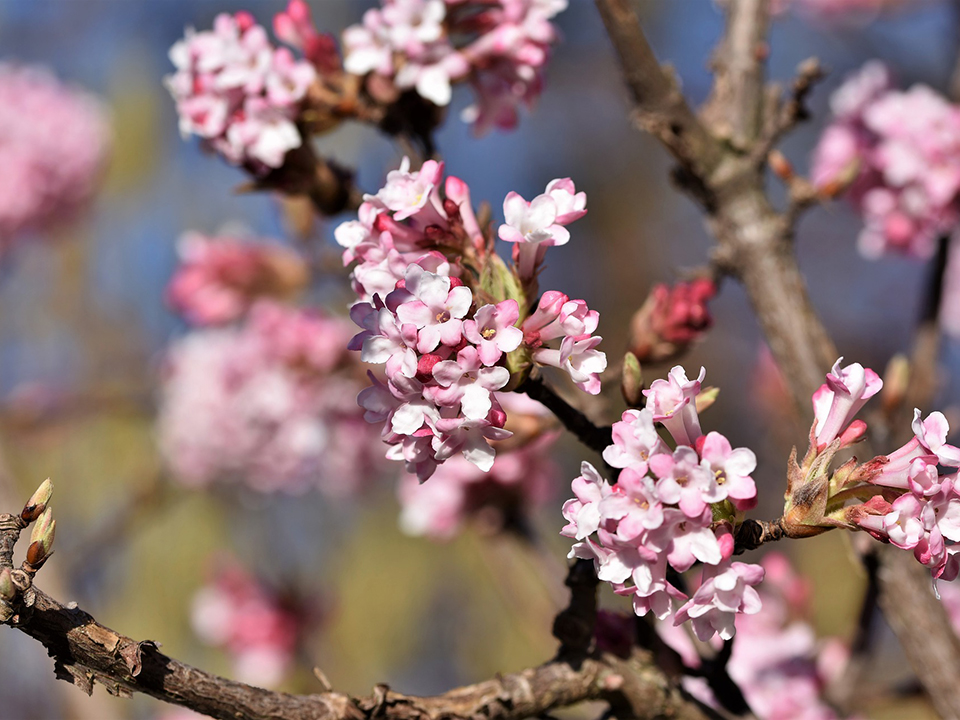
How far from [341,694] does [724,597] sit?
428 millimetres

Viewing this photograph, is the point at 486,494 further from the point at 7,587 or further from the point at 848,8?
the point at 848,8

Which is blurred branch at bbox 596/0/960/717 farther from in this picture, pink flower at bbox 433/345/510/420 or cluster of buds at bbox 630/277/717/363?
pink flower at bbox 433/345/510/420

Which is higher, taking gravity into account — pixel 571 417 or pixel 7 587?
pixel 571 417

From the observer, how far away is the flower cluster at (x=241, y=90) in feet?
4.58

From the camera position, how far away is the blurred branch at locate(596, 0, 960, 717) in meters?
1.38

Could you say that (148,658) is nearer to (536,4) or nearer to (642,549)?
(642,549)

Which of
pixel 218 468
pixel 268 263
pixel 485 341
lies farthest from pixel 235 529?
pixel 485 341

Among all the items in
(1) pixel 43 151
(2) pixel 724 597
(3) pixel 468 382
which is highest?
(1) pixel 43 151

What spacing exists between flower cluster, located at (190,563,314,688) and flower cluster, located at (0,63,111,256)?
5.79 ft

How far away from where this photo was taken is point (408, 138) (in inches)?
60.7

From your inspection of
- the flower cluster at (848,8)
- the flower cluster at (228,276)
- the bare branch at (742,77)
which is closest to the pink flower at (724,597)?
the bare branch at (742,77)

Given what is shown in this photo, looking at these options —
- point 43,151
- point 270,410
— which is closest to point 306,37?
point 270,410

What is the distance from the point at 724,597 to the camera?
2.69 ft

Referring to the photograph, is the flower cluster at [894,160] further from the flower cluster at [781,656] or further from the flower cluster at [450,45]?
the flower cluster at [781,656]
